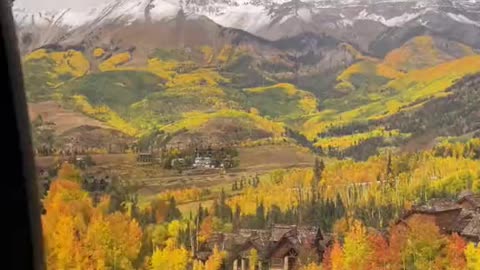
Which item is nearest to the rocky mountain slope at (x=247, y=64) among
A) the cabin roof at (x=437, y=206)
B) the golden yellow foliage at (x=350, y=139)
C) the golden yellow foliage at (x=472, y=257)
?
the golden yellow foliage at (x=350, y=139)

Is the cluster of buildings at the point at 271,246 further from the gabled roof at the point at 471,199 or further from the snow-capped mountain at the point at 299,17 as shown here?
the snow-capped mountain at the point at 299,17

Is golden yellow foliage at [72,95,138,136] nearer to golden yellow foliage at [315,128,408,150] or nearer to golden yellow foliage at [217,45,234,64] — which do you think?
golden yellow foliage at [217,45,234,64]

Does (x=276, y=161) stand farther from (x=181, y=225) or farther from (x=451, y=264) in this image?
(x=451, y=264)

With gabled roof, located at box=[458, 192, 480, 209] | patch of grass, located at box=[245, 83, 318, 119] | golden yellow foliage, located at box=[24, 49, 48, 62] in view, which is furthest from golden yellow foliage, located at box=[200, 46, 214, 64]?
Answer: gabled roof, located at box=[458, 192, 480, 209]

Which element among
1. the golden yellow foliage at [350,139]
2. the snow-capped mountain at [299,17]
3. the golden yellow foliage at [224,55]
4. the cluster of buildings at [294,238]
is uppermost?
the snow-capped mountain at [299,17]

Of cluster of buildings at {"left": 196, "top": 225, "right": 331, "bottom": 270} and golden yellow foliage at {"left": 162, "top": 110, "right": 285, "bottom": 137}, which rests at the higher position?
golden yellow foliage at {"left": 162, "top": 110, "right": 285, "bottom": 137}

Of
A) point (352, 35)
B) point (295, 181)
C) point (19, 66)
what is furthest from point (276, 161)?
point (19, 66)

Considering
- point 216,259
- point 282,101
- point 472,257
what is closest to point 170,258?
point 216,259
